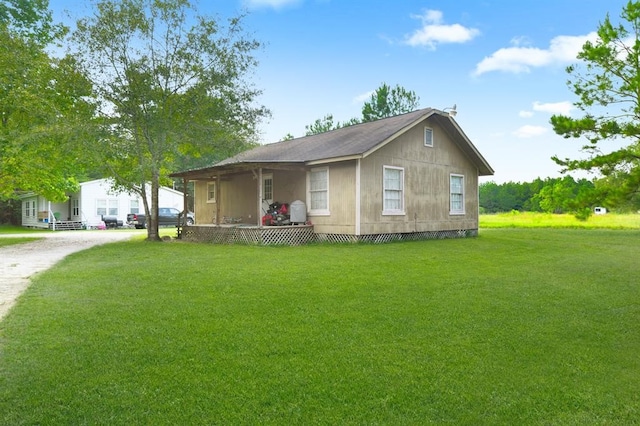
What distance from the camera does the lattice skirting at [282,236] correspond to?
47.7 feet

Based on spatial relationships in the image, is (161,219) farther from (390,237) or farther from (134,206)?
(390,237)

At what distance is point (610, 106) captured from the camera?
7.75 m

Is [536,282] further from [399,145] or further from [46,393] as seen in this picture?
[399,145]

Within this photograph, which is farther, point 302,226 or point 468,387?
point 302,226

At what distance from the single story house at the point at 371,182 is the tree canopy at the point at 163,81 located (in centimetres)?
174

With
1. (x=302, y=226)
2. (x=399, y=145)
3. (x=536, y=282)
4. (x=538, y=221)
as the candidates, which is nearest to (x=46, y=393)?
(x=536, y=282)

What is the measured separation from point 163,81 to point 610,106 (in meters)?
14.1

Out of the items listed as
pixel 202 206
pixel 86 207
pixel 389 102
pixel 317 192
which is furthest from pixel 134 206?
pixel 389 102

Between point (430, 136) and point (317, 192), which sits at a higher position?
point (430, 136)

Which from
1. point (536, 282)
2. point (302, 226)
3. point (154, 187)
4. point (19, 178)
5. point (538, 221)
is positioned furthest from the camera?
point (538, 221)

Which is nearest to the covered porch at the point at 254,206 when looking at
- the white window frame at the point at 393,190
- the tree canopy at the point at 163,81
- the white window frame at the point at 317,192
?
the white window frame at the point at 317,192

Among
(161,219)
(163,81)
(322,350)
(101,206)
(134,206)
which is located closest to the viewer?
(322,350)

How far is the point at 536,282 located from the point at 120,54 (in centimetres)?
1492

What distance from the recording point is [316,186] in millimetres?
15836
